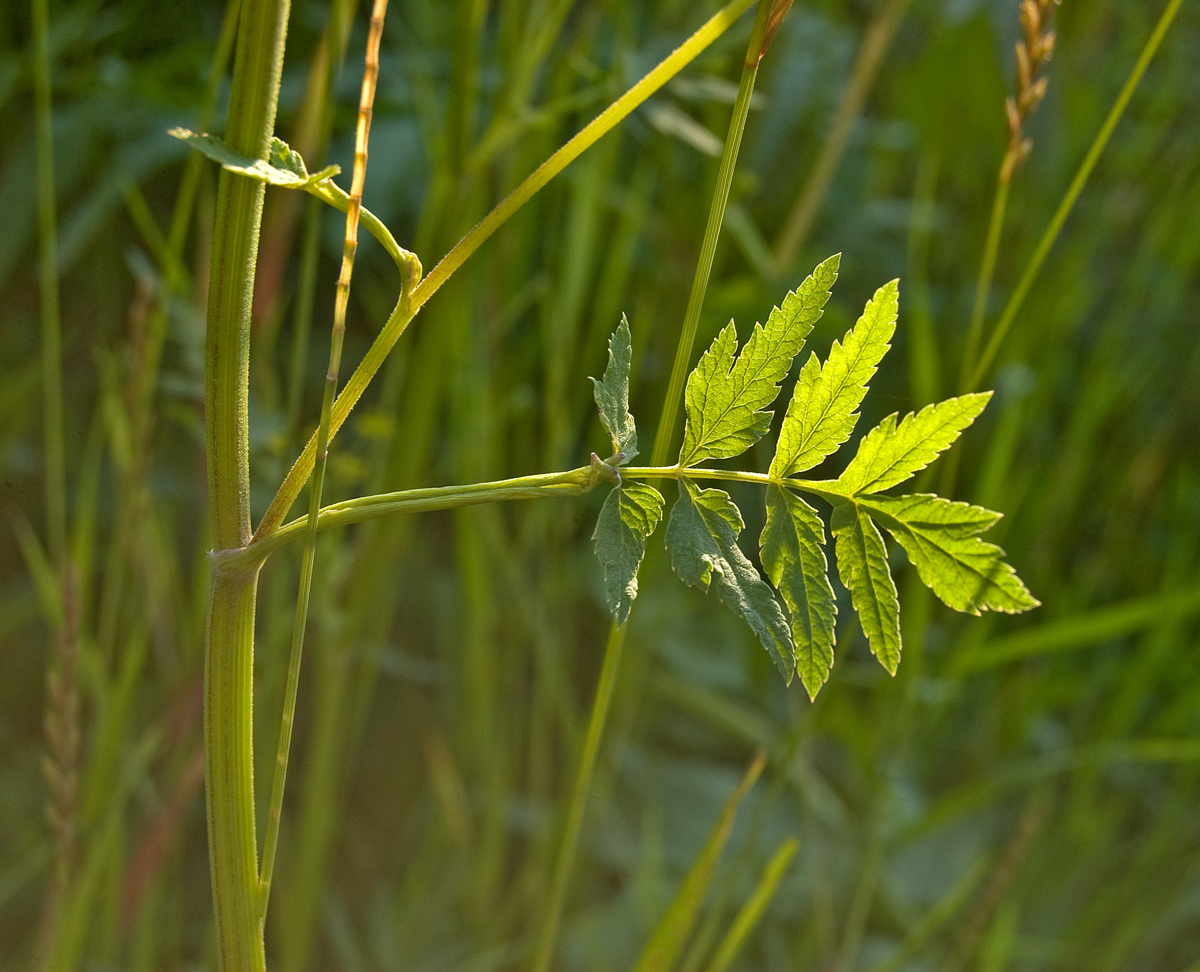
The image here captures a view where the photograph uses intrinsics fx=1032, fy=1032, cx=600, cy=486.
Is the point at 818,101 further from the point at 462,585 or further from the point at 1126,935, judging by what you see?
the point at 1126,935

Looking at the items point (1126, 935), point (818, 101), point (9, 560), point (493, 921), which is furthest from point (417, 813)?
point (818, 101)

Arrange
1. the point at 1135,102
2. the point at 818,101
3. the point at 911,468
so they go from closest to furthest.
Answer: the point at 911,468 → the point at 818,101 → the point at 1135,102

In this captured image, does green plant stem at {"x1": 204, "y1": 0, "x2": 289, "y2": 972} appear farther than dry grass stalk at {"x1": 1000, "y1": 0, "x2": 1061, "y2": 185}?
No

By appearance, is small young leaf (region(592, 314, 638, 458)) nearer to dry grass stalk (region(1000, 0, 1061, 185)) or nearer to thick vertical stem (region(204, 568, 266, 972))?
thick vertical stem (region(204, 568, 266, 972))

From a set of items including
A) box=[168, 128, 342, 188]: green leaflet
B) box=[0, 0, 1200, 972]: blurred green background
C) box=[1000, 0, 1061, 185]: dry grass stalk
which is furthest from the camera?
box=[0, 0, 1200, 972]: blurred green background

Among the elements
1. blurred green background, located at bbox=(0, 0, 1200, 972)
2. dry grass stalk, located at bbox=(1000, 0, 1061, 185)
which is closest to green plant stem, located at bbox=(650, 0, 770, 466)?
dry grass stalk, located at bbox=(1000, 0, 1061, 185)

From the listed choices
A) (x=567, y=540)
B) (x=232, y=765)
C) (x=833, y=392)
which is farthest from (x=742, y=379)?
(x=567, y=540)

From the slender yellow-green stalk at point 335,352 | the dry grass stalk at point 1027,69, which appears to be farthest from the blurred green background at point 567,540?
the slender yellow-green stalk at point 335,352
